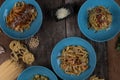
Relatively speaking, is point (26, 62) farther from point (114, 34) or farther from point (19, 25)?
point (114, 34)

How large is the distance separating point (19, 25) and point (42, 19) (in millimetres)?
113

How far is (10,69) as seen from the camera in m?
2.43

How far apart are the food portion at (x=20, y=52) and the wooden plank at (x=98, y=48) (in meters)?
0.21

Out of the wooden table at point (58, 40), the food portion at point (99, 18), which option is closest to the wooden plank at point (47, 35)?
the wooden table at point (58, 40)

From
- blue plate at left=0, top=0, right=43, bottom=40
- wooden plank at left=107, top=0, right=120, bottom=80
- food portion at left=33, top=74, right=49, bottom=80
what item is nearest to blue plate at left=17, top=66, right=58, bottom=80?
food portion at left=33, top=74, right=49, bottom=80

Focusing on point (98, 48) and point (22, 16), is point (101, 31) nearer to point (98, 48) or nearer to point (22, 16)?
Answer: point (98, 48)

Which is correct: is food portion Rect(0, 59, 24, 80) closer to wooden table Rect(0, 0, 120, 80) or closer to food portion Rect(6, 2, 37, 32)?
wooden table Rect(0, 0, 120, 80)

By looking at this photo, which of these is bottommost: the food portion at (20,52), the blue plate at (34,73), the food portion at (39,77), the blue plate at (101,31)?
the food portion at (39,77)

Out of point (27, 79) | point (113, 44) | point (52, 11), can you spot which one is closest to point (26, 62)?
point (27, 79)

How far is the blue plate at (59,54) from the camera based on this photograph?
2.39 metres

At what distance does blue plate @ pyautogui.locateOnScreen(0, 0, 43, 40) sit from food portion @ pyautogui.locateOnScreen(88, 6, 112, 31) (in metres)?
0.23

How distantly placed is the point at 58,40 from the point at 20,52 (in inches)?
7.3

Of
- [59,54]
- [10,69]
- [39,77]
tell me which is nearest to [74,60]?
[59,54]

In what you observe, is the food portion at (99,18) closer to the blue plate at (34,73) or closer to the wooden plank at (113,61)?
the wooden plank at (113,61)
